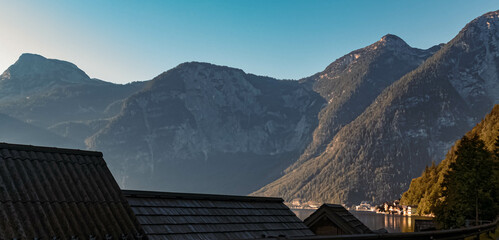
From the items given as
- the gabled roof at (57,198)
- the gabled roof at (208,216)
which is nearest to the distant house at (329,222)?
the gabled roof at (208,216)

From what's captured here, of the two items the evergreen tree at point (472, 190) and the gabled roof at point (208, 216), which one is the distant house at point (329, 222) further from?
the evergreen tree at point (472, 190)

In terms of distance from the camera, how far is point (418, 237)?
11.8 m

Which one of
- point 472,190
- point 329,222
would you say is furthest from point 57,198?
point 472,190

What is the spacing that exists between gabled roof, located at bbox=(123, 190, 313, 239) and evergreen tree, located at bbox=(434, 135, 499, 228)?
4495 centimetres

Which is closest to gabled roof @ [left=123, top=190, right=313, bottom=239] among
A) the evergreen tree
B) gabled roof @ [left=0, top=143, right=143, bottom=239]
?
gabled roof @ [left=0, top=143, right=143, bottom=239]

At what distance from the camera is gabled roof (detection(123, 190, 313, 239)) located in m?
24.1

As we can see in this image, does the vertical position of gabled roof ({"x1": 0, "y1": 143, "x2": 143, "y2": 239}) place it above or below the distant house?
above

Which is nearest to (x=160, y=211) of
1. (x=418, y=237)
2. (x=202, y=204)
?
(x=202, y=204)

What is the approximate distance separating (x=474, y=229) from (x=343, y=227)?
915 inches

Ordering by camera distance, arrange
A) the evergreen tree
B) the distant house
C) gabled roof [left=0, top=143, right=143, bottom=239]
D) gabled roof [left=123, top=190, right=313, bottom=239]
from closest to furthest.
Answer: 1. gabled roof [left=0, top=143, right=143, bottom=239]
2. gabled roof [left=123, top=190, right=313, bottom=239]
3. the distant house
4. the evergreen tree

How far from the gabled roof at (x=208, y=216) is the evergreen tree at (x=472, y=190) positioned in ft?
147

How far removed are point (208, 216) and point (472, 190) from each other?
54019 millimetres

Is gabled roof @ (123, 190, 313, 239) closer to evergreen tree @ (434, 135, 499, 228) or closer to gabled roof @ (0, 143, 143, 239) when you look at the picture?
gabled roof @ (0, 143, 143, 239)

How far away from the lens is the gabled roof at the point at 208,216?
950 inches
